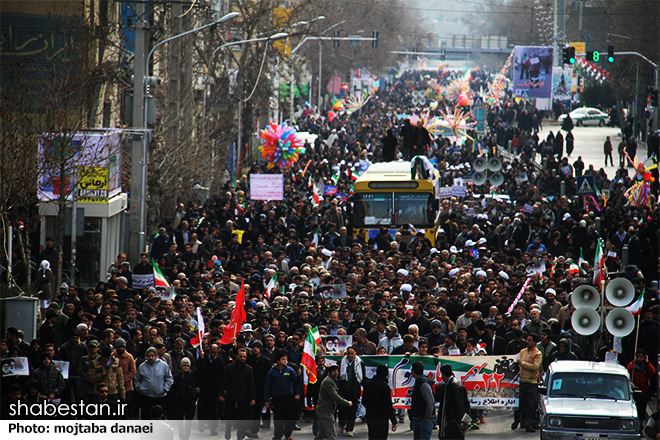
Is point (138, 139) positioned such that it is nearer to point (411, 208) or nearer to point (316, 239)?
point (316, 239)

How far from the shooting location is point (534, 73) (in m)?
58.2

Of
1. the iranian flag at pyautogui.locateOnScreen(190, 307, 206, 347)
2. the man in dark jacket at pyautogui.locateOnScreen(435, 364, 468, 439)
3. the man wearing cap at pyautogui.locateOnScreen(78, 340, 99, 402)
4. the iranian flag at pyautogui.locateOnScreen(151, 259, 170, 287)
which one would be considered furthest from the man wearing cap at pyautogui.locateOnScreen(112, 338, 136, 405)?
the iranian flag at pyautogui.locateOnScreen(151, 259, 170, 287)


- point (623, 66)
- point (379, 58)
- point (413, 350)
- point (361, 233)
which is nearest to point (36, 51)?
point (361, 233)

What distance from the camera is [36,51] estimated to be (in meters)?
23.5

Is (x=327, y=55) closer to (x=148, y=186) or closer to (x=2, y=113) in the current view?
(x=148, y=186)

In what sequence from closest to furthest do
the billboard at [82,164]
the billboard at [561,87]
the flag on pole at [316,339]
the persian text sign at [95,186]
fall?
1. the flag on pole at [316,339]
2. the billboard at [82,164]
3. the persian text sign at [95,186]
4. the billboard at [561,87]

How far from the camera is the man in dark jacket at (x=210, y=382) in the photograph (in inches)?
500

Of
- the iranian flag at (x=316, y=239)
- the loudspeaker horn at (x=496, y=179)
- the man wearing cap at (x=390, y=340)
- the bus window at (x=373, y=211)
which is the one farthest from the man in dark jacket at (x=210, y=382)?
the loudspeaker horn at (x=496, y=179)

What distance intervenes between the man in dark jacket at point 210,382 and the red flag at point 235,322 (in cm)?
82

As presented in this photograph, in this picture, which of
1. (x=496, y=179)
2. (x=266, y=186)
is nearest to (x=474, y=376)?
(x=266, y=186)

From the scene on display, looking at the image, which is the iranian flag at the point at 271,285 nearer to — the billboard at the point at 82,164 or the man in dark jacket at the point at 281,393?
the billboard at the point at 82,164

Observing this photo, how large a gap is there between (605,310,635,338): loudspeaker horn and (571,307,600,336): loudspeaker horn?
8.0 inches

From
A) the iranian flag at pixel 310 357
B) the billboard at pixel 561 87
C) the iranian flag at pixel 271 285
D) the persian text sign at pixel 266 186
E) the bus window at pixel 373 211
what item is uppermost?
the billboard at pixel 561 87

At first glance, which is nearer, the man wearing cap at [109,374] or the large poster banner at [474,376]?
the man wearing cap at [109,374]
